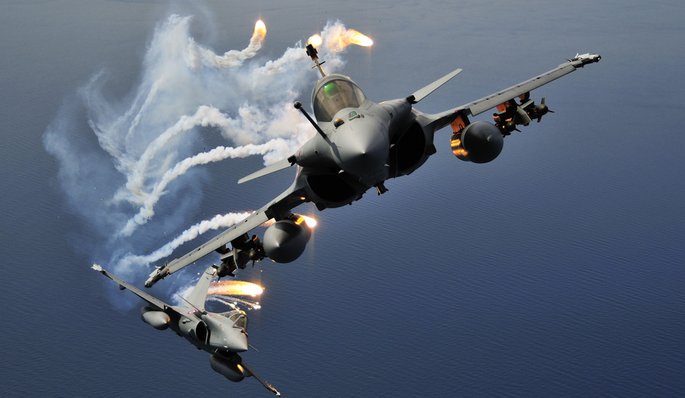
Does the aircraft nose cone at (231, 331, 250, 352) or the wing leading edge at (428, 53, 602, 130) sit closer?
the wing leading edge at (428, 53, 602, 130)

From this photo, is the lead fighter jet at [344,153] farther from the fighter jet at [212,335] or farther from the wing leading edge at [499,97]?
the fighter jet at [212,335]

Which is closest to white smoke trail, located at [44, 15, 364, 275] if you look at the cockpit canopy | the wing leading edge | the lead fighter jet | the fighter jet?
the fighter jet

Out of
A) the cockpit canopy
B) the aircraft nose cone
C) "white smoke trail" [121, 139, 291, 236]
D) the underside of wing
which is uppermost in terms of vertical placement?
"white smoke trail" [121, 139, 291, 236]

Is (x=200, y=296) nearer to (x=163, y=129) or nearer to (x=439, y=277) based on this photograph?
(x=163, y=129)

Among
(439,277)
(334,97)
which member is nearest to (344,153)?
(334,97)

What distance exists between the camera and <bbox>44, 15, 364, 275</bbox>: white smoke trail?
320 feet

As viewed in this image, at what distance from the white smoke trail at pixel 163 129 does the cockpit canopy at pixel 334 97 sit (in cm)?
4348

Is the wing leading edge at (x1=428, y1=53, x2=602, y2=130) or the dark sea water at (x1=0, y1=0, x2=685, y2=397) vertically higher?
the dark sea water at (x1=0, y1=0, x2=685, y2=397)

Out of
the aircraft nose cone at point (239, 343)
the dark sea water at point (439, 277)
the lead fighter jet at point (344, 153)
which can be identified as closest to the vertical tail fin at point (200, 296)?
the aircraft nose cone at point (239, 343)

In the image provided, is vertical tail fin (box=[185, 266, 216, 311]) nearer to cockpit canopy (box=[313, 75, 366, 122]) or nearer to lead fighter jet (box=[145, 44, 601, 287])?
lead fighter jet (box=[145, 44, 601, 287])

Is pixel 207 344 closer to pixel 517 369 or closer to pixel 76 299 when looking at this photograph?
pixel 517 369

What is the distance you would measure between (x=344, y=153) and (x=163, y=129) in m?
83.1

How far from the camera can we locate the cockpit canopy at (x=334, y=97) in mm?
34844

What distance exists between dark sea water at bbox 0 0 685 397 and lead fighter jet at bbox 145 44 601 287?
199 ft
